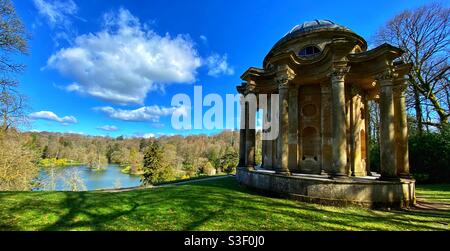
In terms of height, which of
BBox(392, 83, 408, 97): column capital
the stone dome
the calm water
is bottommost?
the calm water

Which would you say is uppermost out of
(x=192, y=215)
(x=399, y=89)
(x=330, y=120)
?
(x=399, y=89)

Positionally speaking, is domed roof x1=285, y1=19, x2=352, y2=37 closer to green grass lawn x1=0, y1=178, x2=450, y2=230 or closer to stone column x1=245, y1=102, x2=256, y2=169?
stone column x1=245, y1=102, x2=256, y2=169

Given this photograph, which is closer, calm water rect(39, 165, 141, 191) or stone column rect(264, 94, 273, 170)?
stone column rect(264, 94, 273, 170)

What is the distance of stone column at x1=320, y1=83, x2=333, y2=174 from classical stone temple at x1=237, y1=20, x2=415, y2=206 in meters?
0.05

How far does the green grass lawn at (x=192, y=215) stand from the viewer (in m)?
5.82

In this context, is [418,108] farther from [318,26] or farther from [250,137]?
[250,137]

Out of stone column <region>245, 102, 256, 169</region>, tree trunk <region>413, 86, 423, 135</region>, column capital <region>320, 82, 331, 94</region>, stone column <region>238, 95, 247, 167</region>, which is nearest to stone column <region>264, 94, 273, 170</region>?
stone column <region>245, 102, 256, 169</region>

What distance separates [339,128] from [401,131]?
4.57 m

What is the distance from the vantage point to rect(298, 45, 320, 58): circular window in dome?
500 inches

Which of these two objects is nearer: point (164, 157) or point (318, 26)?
point (318, 26)

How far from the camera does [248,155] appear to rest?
42.9 feet

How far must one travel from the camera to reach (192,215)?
6.70 metres

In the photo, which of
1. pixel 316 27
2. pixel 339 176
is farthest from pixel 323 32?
pixel 339 176
